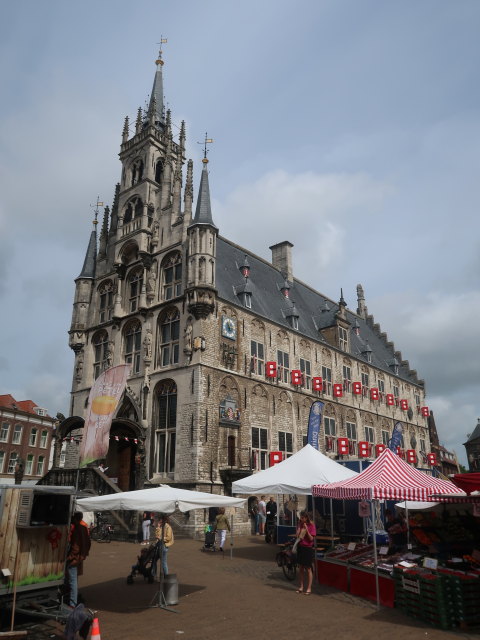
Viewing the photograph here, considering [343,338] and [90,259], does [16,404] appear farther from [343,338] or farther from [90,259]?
[343,338]

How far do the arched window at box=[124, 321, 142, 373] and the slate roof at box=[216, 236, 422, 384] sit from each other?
5556mm

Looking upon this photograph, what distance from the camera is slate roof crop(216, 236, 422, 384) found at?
2892cm

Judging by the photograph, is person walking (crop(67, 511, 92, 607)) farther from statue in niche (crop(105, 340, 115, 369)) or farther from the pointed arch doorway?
statue in niche (crop(105, 340, 115, 369))

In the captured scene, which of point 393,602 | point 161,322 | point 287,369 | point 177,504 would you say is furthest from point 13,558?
point 287,369

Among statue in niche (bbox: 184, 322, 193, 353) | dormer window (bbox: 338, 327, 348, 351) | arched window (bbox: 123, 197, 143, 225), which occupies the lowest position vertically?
statue in niche (bbox: 184, 322, 193, 353)

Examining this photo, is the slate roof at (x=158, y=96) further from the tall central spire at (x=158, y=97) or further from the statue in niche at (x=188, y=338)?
the statue in niche at (x=188, y=338)

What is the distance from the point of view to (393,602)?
9789mm

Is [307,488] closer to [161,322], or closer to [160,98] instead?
[161,322]

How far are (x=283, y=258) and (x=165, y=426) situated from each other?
1832 centimetres

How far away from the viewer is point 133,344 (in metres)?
28.2

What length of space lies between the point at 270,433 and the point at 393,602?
17.5m

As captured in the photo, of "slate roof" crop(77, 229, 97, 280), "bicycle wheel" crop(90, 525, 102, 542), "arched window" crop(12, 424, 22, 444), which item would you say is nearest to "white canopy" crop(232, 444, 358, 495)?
"bicycle wheel" crop(90, 525, 102, 542)

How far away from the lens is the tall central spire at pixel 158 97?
3331 centimetres

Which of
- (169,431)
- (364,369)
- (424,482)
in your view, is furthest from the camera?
(364,369)
